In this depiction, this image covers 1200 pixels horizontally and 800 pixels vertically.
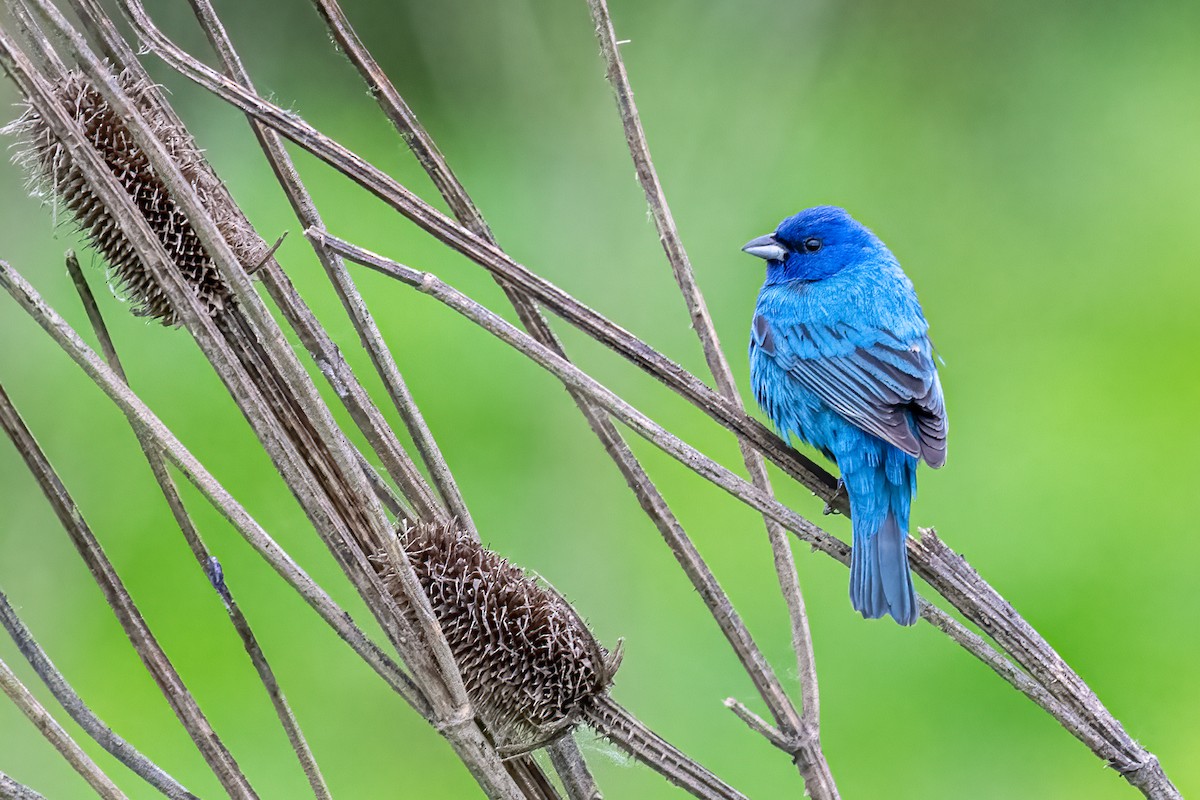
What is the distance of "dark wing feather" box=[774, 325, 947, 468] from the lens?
7.12 feet

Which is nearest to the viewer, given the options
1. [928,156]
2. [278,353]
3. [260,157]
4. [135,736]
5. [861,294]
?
[278,353]

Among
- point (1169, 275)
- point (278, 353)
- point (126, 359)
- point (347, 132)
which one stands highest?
point (1169, 275)

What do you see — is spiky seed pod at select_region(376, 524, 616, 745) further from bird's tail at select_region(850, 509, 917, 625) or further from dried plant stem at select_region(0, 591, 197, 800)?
bird's tail at select_region(850, 509, 917, 625)

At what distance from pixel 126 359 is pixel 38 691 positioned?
1.06 metres

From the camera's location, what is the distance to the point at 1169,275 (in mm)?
3699

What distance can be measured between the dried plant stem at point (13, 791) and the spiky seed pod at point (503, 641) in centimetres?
41

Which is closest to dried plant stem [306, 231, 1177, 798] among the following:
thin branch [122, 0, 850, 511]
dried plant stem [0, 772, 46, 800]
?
thin branch [122, 0, 850, 511]

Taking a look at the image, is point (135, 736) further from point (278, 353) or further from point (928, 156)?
point (928, 156)

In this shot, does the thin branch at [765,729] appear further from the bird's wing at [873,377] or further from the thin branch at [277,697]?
the bird's wing at [873,377]

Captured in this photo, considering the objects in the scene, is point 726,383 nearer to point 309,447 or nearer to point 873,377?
point 309,447

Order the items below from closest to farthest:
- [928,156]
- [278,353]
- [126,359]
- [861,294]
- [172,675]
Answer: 1. [278,353]
2. [172,675]
3. [861,294]
4. [126,359]
5. [928,156]

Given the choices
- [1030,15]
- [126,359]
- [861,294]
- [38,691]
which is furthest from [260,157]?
[1030,15]

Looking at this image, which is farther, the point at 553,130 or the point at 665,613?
the point at 553,130

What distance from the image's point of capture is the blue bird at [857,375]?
2.09 m
